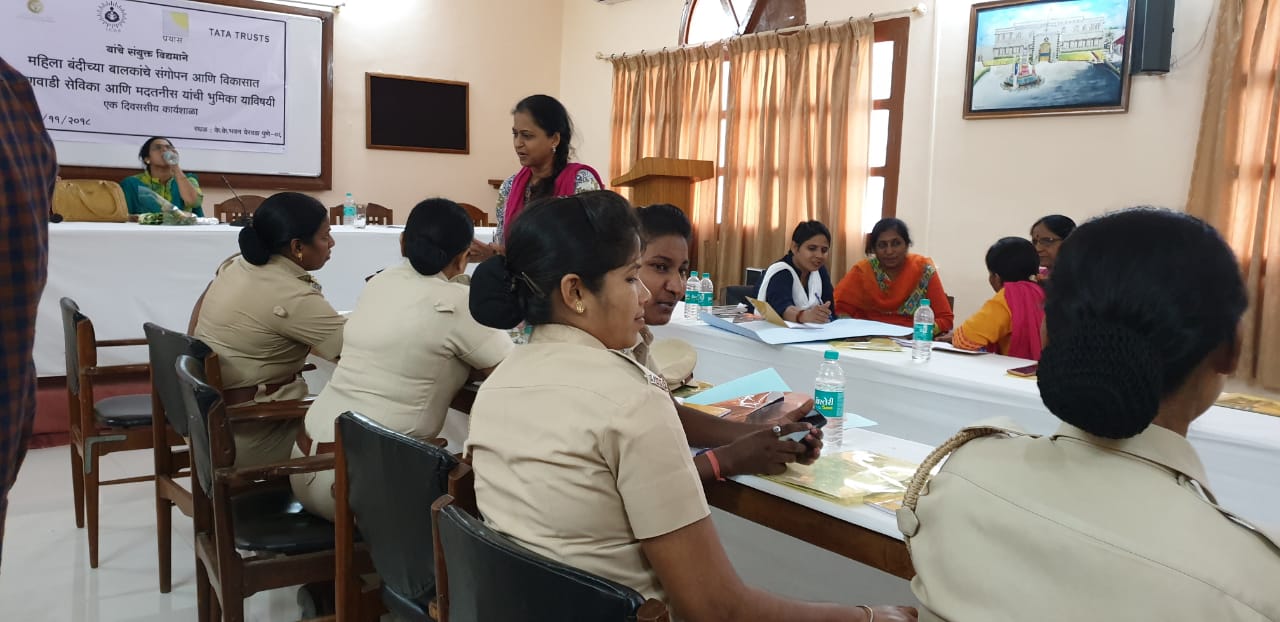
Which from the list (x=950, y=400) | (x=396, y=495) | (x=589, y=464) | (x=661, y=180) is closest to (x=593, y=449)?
(x=589, y=464)

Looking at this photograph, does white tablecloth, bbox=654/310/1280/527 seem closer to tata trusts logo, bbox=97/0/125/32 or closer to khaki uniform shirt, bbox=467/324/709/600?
khaki uniform shirt, bbox=467/324/709/600

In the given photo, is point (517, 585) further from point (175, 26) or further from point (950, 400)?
point (175, 26)

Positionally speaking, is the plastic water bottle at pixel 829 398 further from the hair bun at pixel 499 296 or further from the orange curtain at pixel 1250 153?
the orange curtain at pixel 1250 153

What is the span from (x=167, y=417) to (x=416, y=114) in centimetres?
563

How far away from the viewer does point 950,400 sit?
2371 mm

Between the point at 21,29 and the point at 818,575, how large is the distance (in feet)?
21.8

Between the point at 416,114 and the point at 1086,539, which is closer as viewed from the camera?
the point at 1086,539

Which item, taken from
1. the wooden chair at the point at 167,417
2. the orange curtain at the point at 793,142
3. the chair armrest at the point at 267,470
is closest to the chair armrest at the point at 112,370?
the wooden chair at the point at 167,417

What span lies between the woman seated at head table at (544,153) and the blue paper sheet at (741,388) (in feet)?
3.31

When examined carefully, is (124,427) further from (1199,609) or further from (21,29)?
(21,29)

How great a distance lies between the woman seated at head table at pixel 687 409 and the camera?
145 centimetres

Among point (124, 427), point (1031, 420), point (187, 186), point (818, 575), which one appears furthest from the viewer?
point (187, 186)

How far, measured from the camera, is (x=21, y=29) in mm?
6023

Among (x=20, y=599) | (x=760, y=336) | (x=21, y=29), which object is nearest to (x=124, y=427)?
(x=20, y=599)
